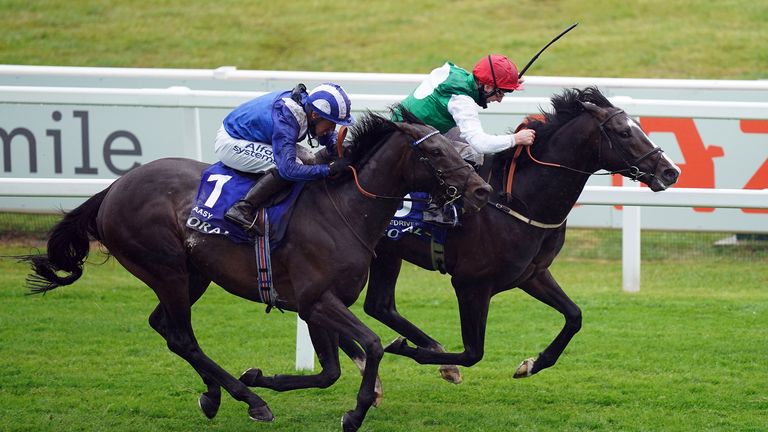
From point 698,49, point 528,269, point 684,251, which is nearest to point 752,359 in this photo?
point 528,269

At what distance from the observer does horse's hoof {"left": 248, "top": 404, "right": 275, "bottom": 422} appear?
5.86 metres

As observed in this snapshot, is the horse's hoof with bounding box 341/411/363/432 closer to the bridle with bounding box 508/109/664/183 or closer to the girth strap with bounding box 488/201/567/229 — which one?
the girth strap with bounding box 488/201/567/229

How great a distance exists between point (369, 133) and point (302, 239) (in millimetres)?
619

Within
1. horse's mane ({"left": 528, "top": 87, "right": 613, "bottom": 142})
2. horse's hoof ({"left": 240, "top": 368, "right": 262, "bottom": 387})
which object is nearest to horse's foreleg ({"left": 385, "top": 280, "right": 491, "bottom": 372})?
horse's mane ({"left": 528, "top": 87, "right": 613, "bottom": 142})

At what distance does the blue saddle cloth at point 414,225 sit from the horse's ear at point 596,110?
0.94 m

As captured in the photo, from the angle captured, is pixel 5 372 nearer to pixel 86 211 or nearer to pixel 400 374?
pixel 86 211

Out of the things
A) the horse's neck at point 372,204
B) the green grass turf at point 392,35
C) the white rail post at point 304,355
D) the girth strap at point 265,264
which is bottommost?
the green grass turf at point 392,35

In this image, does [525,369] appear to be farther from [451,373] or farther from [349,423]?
[349,423]

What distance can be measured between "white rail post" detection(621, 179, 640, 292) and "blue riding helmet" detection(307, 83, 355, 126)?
11.0 ft

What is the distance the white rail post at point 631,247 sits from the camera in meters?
8.70

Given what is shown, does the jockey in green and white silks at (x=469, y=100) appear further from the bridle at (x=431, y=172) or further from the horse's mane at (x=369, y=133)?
the bridle at (x=431, y=172)

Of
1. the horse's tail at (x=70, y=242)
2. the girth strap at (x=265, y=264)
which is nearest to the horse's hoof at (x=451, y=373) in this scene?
the girth strap at (x=265, y=264)

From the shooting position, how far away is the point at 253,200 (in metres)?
5.75

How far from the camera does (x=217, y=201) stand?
586 cm
